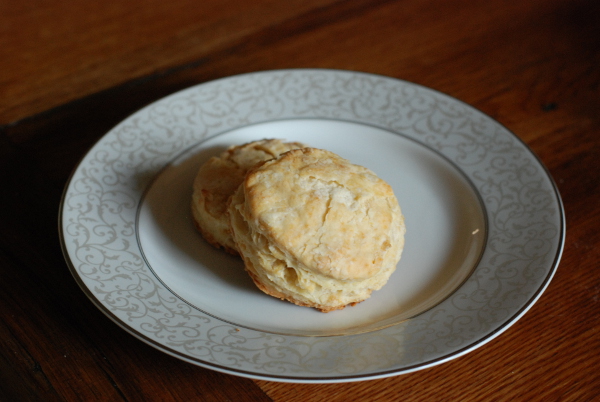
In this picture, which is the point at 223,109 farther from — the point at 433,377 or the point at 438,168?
the point at 433,377

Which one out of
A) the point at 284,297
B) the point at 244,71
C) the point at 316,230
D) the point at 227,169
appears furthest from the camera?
the point at 244,71

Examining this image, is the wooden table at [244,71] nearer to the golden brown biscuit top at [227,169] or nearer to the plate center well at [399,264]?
the plate center well at [399,264]

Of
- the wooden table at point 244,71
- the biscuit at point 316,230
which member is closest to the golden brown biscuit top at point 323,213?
the biscuit at point 316,230

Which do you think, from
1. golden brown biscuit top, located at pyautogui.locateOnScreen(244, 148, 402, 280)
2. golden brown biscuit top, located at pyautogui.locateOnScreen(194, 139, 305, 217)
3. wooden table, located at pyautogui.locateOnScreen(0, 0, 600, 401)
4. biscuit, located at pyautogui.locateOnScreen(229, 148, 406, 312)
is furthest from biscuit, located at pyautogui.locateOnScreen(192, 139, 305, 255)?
wooden table, located at pyautogui.locateOnScreen(0, 0, 600, 401)

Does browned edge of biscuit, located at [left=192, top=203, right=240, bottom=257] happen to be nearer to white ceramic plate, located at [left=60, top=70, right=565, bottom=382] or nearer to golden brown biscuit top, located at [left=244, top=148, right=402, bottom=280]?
white ceramic plate, located at [left=60, top=70, right=565, bottom=382]

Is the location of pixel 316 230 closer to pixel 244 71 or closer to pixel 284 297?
pixel 284 297

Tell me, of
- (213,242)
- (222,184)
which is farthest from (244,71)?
(213,242)
